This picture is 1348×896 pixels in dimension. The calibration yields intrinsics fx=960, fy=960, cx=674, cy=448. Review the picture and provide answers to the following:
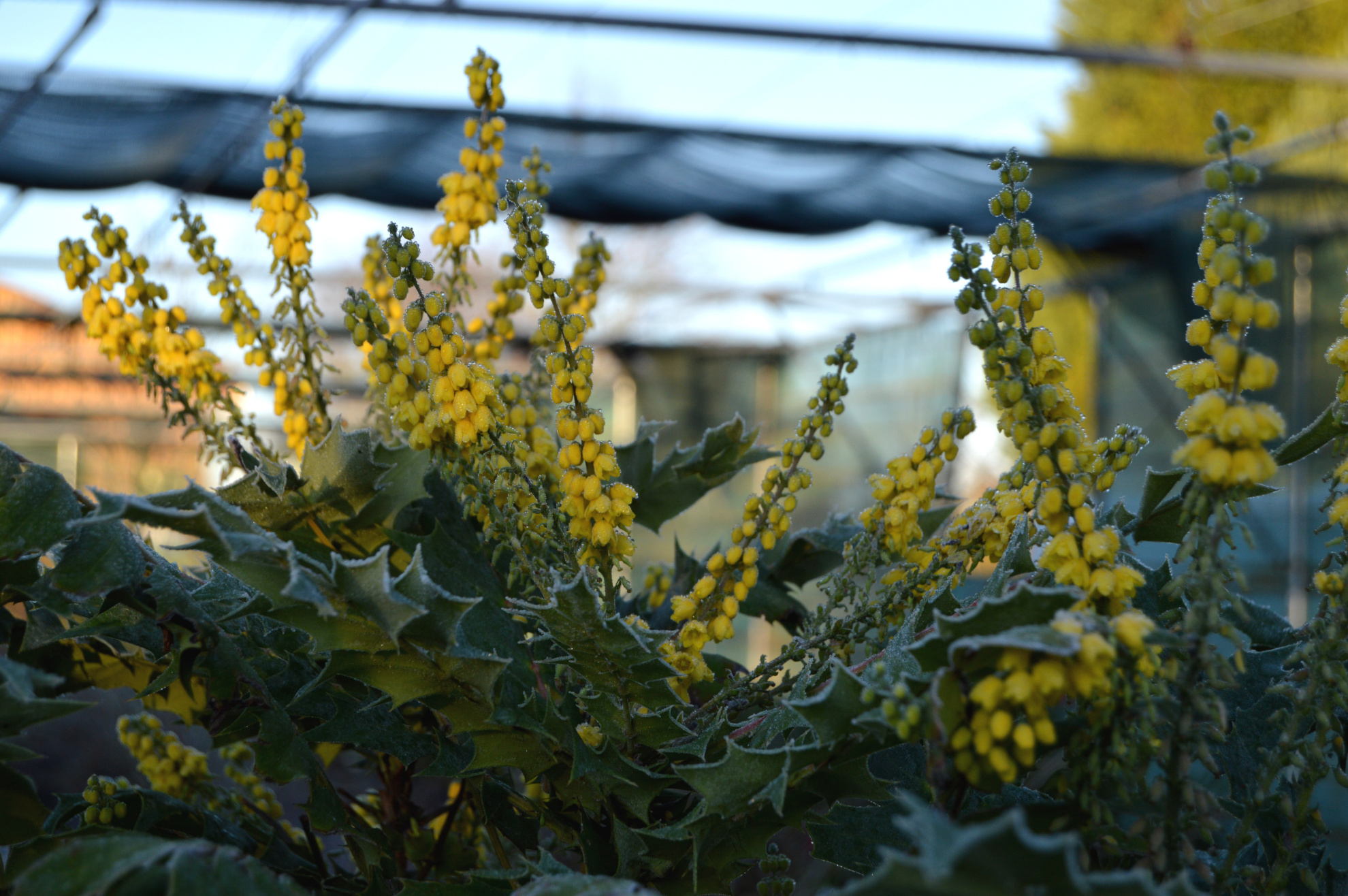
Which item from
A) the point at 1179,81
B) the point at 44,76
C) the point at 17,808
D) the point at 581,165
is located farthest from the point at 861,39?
the point at 1179,81

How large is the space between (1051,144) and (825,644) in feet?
46.1

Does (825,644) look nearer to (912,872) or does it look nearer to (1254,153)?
(912,872)

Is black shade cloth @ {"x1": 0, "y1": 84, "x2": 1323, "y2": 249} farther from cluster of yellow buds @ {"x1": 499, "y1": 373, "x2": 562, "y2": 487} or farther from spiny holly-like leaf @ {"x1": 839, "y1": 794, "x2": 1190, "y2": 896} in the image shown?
spiny holly-like leaf @ {"x1": 839, "y1": 794, "x2": 1190, "y2": 896}

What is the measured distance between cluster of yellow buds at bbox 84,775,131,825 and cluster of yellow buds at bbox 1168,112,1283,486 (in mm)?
542

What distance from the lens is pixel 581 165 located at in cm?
428

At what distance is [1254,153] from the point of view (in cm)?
507

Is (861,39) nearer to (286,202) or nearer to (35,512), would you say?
(286,202)

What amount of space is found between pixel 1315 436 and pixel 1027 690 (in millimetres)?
247

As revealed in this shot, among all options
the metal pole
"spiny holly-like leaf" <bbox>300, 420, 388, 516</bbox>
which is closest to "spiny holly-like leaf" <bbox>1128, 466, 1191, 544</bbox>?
"spiny holly-like leaf" <bbox>300, 420, 388, 516</bbox>

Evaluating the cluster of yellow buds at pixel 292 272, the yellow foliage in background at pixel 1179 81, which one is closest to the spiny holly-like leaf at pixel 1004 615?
the cluster of yellow buds at pixel 292 272

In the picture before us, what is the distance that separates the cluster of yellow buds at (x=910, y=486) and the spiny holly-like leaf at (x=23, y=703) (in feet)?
1.28

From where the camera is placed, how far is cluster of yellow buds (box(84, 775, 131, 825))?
50cm

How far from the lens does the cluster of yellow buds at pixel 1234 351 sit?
1.15 ft

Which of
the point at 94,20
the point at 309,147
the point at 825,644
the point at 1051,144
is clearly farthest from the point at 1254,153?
the point at 1051,144
